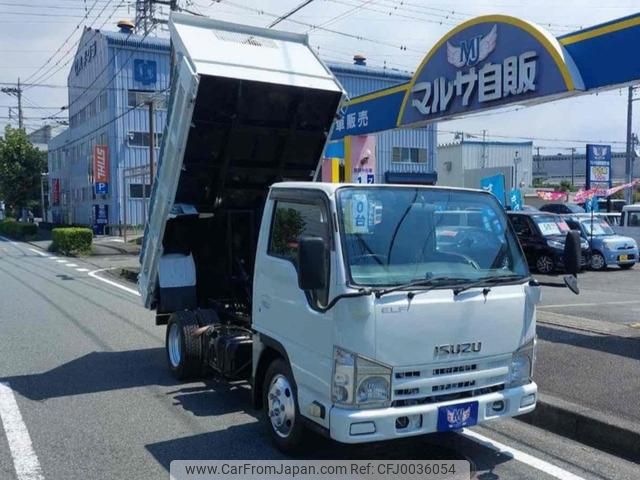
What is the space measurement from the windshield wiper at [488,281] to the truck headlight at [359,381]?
0.76 meters

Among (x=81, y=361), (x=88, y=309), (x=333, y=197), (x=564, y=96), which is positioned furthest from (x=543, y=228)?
(x=333, y=197)

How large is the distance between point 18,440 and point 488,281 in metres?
3.96

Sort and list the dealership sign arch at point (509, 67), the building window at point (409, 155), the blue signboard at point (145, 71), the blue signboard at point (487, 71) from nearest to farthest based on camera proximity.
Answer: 1. the dealership sign arch at point (509, 67)
2. the blue signboard at point (487, 71)
3. the blue signboard at point (145, 71)
4. the building window at point (409, 155)

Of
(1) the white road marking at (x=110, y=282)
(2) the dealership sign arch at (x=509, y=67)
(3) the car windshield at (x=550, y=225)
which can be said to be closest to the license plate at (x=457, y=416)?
(2) the dealership sign arch at (x=509, y=67)

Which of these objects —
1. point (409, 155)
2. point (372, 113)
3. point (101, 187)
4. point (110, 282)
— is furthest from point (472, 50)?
point (409, 155)

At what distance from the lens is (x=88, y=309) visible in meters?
12.1

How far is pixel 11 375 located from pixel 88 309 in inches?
193

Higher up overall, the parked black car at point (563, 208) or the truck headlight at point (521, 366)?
the parked black car at point (563, 208)

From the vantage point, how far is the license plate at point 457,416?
4.20 meters

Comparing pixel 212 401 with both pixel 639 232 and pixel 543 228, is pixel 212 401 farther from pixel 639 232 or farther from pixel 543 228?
pixel 639 232

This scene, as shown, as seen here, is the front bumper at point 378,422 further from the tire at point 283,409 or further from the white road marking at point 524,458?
the white road marking at point 524,458

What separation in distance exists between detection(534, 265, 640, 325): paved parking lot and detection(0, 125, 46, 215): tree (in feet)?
134

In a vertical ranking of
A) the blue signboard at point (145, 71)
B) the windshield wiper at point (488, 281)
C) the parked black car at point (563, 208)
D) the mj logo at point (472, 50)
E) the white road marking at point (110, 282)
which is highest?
the blue signboard at point (145, 71)

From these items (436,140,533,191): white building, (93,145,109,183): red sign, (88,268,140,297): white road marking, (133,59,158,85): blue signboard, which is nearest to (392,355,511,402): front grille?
(88,268,140,297): white road marking
